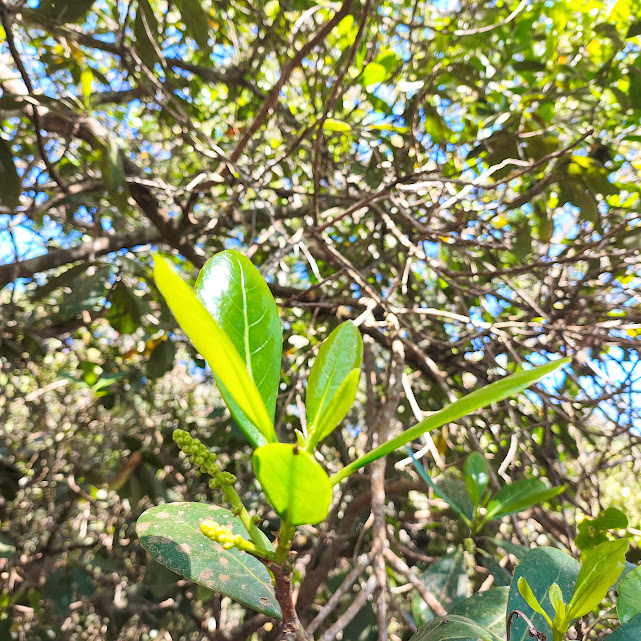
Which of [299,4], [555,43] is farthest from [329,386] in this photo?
[299,4]

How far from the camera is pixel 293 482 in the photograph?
39 centimetres

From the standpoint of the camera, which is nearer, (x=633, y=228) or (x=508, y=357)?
(x=633, y=228)

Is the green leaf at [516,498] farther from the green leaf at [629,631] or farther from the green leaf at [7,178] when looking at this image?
the green leaf at [7,178]

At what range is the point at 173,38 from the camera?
2.41 metres

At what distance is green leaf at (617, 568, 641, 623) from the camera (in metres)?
0.50

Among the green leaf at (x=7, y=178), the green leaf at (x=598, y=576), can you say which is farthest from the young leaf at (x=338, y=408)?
the green leaf at (x=7, y=178)

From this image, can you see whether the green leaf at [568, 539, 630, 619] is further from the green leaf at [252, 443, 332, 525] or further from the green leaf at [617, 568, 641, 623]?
the green leaf at [252, 443, 332, 525]

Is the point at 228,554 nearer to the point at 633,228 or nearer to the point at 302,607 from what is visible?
the point at 302,607

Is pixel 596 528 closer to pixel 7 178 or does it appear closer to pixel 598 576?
pixel 598 576

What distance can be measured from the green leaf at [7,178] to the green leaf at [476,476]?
1.41 metres

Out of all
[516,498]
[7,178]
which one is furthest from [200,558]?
[7,178]

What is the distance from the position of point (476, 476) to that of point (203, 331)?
0.81 meters

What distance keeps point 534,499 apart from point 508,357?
93cm

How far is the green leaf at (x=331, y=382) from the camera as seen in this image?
1.50 ft
